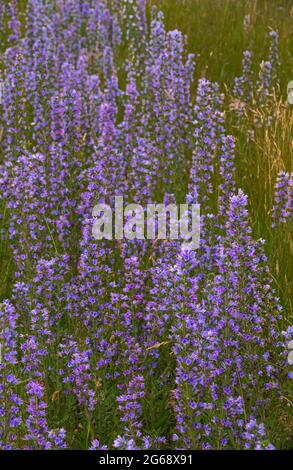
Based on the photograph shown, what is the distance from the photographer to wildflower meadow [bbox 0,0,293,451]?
2.76 meters

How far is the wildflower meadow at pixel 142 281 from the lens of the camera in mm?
2760

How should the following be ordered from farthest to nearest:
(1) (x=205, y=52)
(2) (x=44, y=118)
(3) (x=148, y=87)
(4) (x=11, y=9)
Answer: (1) (x=205, y=52) < (4) (x=11, y=9) < (3) (x=148, y=87) < (2) (x=44, y=118)

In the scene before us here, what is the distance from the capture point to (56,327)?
3.73m

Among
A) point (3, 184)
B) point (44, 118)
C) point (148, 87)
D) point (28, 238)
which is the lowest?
point (28, 238)

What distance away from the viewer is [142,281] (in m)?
3.56

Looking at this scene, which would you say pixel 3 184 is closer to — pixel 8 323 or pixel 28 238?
pixel 28 238

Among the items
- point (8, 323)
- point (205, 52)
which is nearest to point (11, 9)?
point (205, 52)

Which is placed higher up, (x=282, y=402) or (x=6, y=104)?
(x=6, y=104)

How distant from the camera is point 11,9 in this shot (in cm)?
724

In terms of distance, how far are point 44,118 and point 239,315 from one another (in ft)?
8.73

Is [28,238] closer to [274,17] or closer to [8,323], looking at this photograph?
[8,323]

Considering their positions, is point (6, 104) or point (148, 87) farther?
point (148, 87)

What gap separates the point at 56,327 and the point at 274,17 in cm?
737

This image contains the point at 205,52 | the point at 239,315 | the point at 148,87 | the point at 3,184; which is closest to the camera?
the point at 239,315
